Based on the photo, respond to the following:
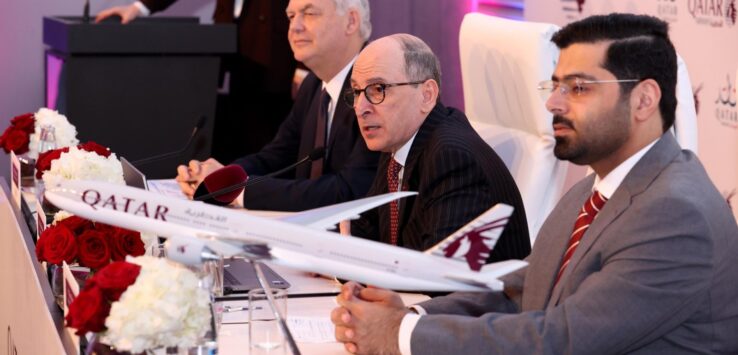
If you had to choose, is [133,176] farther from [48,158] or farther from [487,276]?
[487,276]

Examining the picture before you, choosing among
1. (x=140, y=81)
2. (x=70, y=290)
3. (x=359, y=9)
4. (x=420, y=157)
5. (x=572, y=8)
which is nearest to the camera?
(x=70, y=290)

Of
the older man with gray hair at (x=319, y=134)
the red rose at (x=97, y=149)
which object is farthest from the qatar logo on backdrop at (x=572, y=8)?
the red rose at (x=97, y=149)

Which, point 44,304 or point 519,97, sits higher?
point 519,97

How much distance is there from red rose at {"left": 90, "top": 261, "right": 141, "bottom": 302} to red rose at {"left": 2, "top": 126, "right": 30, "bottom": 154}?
1838mm

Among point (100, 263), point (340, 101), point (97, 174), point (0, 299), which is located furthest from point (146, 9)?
point (100, 263)

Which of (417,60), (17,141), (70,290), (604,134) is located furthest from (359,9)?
(70,290)

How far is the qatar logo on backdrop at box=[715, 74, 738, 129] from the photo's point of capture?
387cm

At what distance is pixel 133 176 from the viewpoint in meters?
2.77

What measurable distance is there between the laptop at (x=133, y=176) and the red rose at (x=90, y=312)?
91cm

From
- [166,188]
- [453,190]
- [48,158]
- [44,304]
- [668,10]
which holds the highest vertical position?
[668,10]

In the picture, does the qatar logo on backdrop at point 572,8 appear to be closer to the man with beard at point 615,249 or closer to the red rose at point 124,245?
the man with beard at point 615,249

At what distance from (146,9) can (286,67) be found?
2.61 feet

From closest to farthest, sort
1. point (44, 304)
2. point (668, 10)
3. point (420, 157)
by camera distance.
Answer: point (44, 304)
point (420, 157)
point (668, 10)

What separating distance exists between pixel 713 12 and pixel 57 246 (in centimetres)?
264
